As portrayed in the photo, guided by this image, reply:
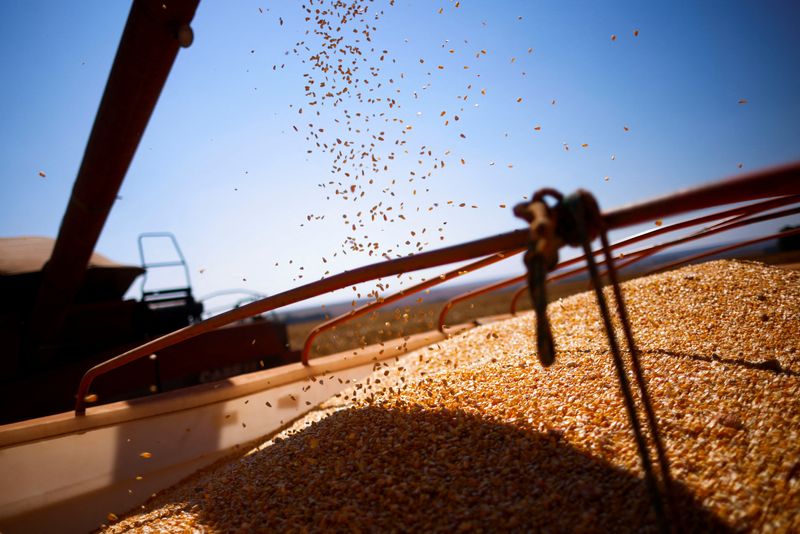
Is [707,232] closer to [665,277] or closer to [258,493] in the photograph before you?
[665,277]

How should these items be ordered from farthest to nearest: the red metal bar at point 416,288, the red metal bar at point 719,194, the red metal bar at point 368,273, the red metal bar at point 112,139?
the red metal bar at point 112,139
the red metal bar at point 416,288
the red metal bar at point 368,273
the red metal bar at point 719,194

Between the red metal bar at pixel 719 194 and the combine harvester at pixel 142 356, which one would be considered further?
the combine harvester at pixel 142 356

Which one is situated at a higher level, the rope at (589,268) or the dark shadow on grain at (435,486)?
the rope at (589,268)

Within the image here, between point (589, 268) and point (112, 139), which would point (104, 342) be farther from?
point (589, 268)

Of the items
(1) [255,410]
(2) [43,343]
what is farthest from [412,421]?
(2) [43,343]

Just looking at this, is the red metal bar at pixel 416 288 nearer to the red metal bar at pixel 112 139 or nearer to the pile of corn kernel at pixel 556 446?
the pile of corn kernel at pixel 556 446

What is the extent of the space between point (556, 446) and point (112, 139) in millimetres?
2989

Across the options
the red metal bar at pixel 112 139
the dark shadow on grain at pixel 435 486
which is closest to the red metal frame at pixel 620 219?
the dark shadow on grain at pixel 435 486

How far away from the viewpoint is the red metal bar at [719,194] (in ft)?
2.49

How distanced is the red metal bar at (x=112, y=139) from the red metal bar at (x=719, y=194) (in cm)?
226

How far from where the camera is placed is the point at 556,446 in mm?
1372

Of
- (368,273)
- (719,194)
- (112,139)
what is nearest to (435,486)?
(368,273)

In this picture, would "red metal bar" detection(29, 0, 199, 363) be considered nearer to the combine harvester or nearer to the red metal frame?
the combine harvester

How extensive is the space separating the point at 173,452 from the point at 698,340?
10.7 feet
